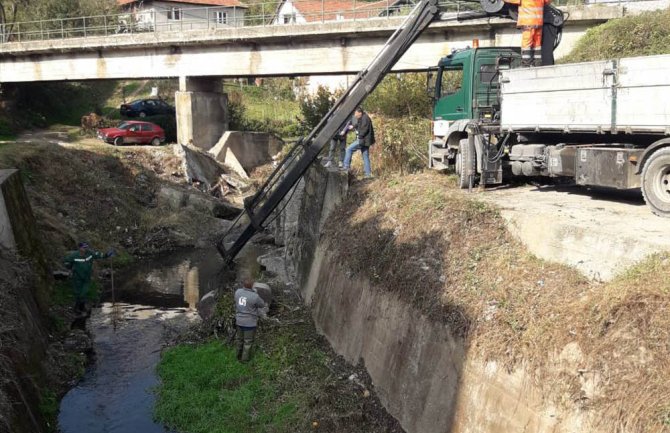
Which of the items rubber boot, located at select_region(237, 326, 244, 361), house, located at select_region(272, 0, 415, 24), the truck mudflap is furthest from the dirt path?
house, located at select_region(272, 0, 415, 24)

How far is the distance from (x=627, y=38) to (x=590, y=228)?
51.1ft

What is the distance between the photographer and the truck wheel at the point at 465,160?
13.5 metres

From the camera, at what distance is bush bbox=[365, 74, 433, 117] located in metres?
24.5

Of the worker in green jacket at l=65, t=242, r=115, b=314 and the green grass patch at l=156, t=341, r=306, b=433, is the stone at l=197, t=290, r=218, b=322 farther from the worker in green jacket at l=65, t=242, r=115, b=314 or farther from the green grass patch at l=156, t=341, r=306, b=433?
the worker in green jacket at l=65, t=242, r=115, b=314

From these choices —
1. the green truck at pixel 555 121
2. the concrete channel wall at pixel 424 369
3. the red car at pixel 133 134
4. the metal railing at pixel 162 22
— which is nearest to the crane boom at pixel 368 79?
A: the green truck at pixel 555 121

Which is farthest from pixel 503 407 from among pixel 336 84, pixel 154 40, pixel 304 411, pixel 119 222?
pixel 336 84

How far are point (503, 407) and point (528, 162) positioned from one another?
22.3 ft

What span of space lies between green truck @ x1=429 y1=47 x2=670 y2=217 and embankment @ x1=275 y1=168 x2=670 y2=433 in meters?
1.80

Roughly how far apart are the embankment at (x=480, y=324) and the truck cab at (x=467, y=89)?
6.36 feet

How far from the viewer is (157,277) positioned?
19.4m

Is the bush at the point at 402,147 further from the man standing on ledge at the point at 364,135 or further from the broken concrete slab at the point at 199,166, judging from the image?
the broken concrete slab at the point at 199,166

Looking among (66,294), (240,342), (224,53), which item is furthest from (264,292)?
(224,53)

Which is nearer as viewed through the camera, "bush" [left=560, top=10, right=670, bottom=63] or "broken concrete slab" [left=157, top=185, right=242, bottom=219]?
"bush" [left=560, top=10, right=670, bottom=63]

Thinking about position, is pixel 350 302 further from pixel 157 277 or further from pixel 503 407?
pixel 157 277
